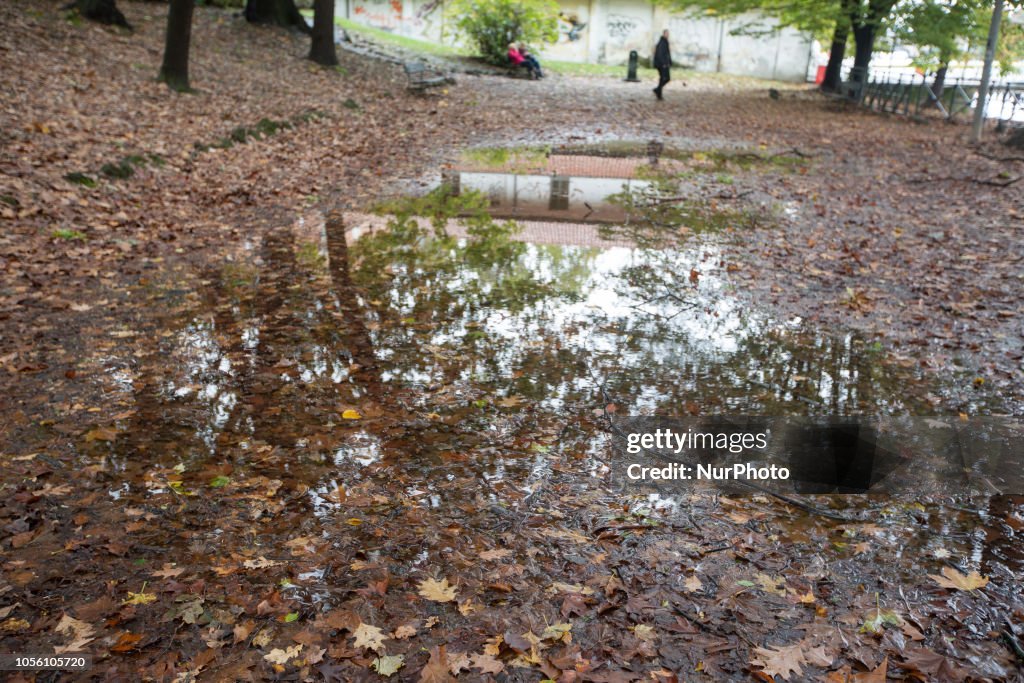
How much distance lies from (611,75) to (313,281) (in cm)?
2499

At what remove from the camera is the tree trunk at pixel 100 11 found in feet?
53.7

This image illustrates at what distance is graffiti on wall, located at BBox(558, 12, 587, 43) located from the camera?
34.8 meters

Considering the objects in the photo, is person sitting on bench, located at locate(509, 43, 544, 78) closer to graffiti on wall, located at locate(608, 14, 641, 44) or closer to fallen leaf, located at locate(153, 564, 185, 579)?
graffiti on wall, located at locate(608, 14, 641, 44)

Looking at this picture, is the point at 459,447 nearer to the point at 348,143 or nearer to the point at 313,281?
the point at 313,281

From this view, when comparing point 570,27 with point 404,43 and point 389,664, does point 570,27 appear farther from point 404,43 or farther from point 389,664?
point 389,664

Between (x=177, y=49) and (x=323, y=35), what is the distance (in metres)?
6.42

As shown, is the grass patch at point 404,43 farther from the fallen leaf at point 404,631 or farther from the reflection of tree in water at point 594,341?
the fallen leaf at point 404,631

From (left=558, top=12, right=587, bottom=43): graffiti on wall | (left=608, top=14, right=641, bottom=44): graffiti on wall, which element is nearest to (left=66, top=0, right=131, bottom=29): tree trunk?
(left=558, top=12, right=587, bottom=43): graffiti on wall

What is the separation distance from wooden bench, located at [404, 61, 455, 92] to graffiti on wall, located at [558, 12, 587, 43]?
Result: 15231 millimetres

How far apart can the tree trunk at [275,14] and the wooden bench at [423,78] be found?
4.01m

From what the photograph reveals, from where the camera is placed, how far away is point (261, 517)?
143 inches

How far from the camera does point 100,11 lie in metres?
16.5

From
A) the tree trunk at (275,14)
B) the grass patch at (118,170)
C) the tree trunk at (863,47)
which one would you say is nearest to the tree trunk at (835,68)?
the tree trunk at (863,47)

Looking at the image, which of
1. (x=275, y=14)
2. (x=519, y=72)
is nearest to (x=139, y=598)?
(x=275, y=14)
